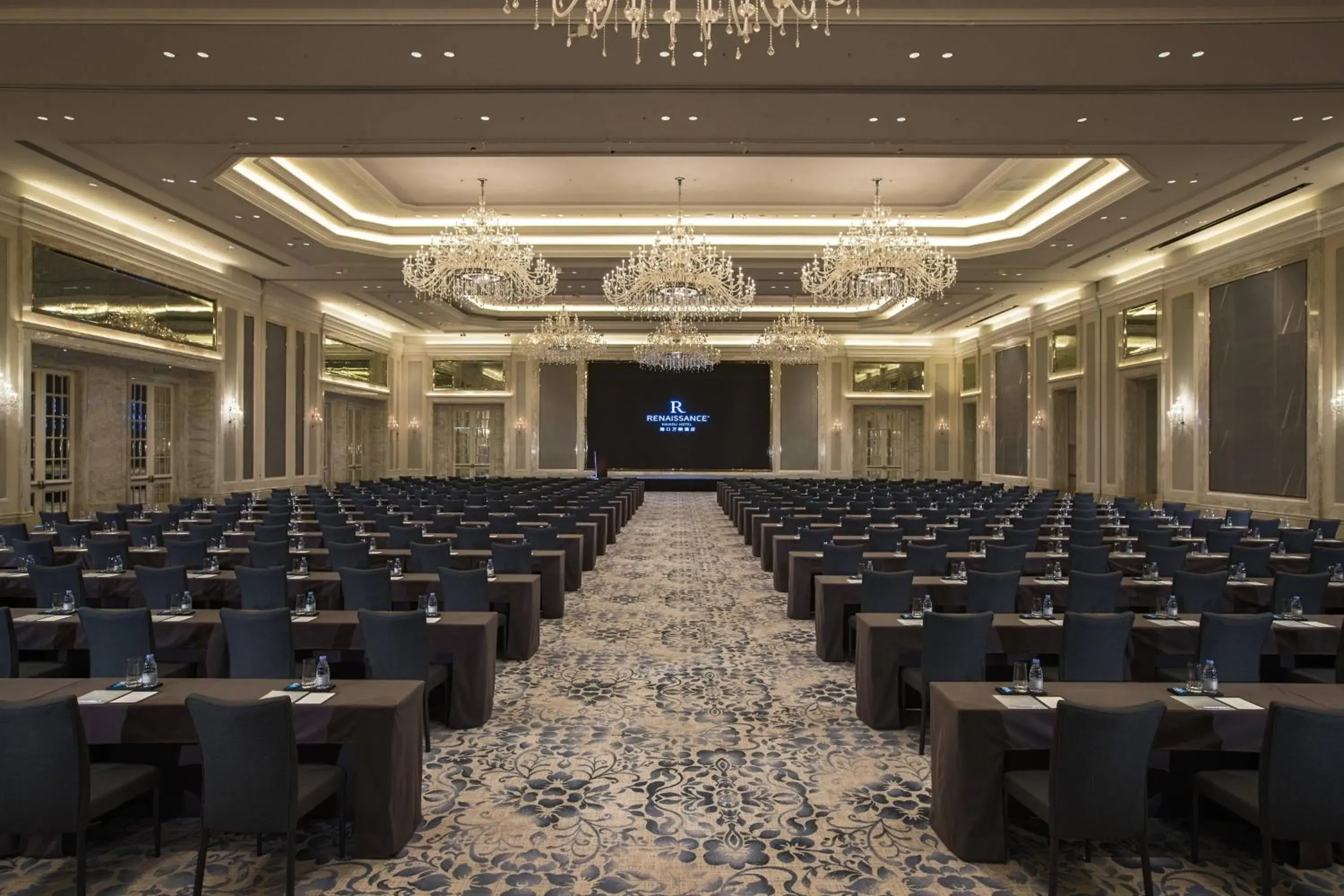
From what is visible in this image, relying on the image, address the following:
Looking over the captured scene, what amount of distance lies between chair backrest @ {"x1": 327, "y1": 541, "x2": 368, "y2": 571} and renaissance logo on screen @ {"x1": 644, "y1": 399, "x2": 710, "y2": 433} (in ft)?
73.9

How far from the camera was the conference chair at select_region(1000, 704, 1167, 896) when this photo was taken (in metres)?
2.93

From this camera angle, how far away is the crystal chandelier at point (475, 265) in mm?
11445

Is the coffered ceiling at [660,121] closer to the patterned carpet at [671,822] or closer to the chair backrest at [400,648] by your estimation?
the chair backrest at [400,648]

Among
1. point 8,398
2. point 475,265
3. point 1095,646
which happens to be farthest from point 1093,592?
point 8,398

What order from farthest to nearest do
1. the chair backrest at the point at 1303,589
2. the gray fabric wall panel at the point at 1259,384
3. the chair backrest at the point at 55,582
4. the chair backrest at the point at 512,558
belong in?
1. the gray fabric wall panel at the point at 1259,384
2. the chair backrest at the point at 512,558
3. the chair backrest at the point at 1303,589
4. the chair backrest at the point at 55,582

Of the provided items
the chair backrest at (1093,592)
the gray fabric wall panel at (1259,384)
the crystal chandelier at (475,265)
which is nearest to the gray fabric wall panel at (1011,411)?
the gray fabric wall panel at (1259,384)

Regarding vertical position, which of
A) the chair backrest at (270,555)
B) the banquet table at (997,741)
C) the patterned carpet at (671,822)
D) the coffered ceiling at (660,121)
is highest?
the coffered ceiling at (660,121)

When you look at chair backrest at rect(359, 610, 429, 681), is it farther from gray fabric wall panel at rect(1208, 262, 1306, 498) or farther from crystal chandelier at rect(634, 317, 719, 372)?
crystal chandelier at rect(634, 317, 719, 372)

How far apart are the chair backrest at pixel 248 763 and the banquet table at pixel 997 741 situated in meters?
2.52

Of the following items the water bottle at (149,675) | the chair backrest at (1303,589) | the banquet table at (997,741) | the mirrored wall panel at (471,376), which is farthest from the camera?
the mirrored wall panel at (471,376)

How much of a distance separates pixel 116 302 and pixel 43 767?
12293mm

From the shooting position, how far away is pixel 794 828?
3.73 m

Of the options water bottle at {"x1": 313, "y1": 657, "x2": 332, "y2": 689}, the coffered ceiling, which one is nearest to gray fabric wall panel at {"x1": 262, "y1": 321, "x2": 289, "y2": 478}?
the coffered ceiling

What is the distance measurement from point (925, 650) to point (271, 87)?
7.60m
